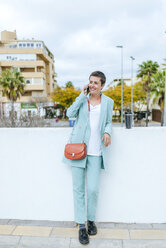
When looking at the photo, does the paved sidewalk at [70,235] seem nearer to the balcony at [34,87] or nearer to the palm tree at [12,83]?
the palm tree at [12,83]

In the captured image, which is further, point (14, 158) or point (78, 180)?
point (14, 158)

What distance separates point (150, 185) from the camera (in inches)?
102

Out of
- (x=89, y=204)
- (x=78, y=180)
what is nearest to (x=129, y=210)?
(x=89, y=204)

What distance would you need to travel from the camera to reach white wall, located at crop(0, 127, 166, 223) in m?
2.53

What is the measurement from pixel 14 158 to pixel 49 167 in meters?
0.43

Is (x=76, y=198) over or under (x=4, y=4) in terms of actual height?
under

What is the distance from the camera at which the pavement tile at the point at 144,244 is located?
2.17m

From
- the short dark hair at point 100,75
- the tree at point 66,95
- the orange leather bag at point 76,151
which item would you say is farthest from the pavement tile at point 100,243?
the tree at point 66,95

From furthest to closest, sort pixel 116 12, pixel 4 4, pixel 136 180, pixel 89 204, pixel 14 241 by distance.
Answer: pixel 116 12
pixel 4 4
pixel 136 180
pixel 89 204
pixel 14 241

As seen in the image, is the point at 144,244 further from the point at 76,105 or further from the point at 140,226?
the point at 76,105

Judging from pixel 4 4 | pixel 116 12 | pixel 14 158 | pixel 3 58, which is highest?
pixel 3 58

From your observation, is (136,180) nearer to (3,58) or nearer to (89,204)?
(89,204)

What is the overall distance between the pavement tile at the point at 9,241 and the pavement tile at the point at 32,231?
0.09 meters

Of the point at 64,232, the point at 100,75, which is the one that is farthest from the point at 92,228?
the point at 100,75
